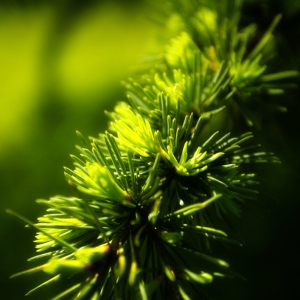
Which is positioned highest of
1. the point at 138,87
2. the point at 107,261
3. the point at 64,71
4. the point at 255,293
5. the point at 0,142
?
the point at 64,71

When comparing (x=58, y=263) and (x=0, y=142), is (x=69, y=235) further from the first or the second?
(x=0, y=142)

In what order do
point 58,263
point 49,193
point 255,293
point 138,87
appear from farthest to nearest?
1. point 49,193
2. point 255,293
3. point 138,87
4. point 58,263

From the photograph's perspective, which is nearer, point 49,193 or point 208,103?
point 208,103

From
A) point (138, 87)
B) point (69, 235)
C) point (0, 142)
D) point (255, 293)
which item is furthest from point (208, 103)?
point (0, 142)

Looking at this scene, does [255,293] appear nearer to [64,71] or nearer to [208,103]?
[208,103]

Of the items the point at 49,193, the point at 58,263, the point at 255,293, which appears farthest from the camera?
the point at 49,193

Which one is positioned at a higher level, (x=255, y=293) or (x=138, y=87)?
(x=138, y=87)

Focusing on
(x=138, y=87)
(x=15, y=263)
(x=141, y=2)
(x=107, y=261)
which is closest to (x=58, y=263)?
(x=107, y=261)
